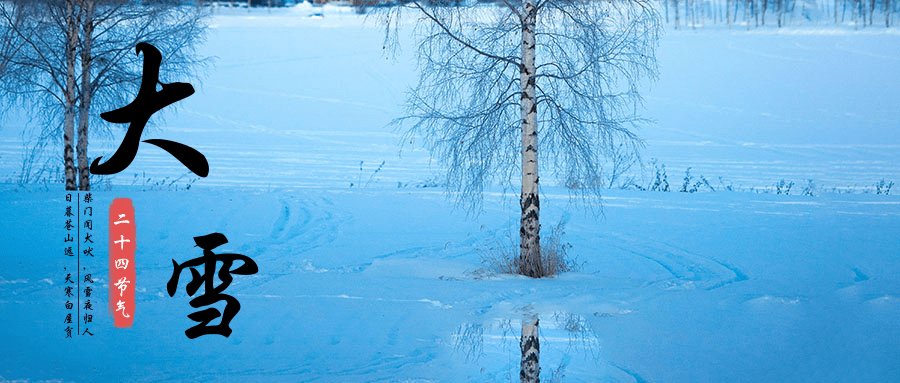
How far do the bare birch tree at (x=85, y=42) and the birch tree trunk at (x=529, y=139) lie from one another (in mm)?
8397

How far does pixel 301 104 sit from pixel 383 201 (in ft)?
73.4

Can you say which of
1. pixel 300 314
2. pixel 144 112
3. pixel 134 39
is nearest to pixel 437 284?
pixel 300 314

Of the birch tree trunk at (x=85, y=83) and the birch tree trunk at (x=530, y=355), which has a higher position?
the birch tree trunk at (x=85, y=83)

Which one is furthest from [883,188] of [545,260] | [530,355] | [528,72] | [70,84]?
[70,84]

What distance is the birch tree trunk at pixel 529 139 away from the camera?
397 inches

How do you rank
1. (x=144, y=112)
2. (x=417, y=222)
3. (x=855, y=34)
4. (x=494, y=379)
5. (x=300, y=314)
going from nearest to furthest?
(x=494, y=379)
(x=144, y=112)
(x=300, y=314)
(x=417, y=222)
(x=855, y=34)

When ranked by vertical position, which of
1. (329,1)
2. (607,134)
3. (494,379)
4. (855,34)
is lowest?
(494,379)

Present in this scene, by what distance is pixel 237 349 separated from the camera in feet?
26.2

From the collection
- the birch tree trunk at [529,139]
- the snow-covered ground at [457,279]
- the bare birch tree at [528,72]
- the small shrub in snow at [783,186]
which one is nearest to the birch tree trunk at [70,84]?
the snow-covered ground at [457,279]

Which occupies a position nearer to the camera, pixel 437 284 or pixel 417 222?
pixel 437 284

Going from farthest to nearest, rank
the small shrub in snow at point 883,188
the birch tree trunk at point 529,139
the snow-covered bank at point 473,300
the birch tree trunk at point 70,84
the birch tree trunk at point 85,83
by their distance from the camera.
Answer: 1. the small shrub in snow at point 883,188
2. the birch tree trunk at point 85,83
3. the birch tree trunk at point 70,84
4. the birch tree trunk at point 529,139
5. the snow-covered bank at point 473,300

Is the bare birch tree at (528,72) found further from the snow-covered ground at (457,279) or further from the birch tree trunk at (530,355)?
the birch tree trunk at (530,355)

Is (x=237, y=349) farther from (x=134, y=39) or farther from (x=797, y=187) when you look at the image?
(x=797, y=187)

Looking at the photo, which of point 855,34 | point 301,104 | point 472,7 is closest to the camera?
point 472,7
